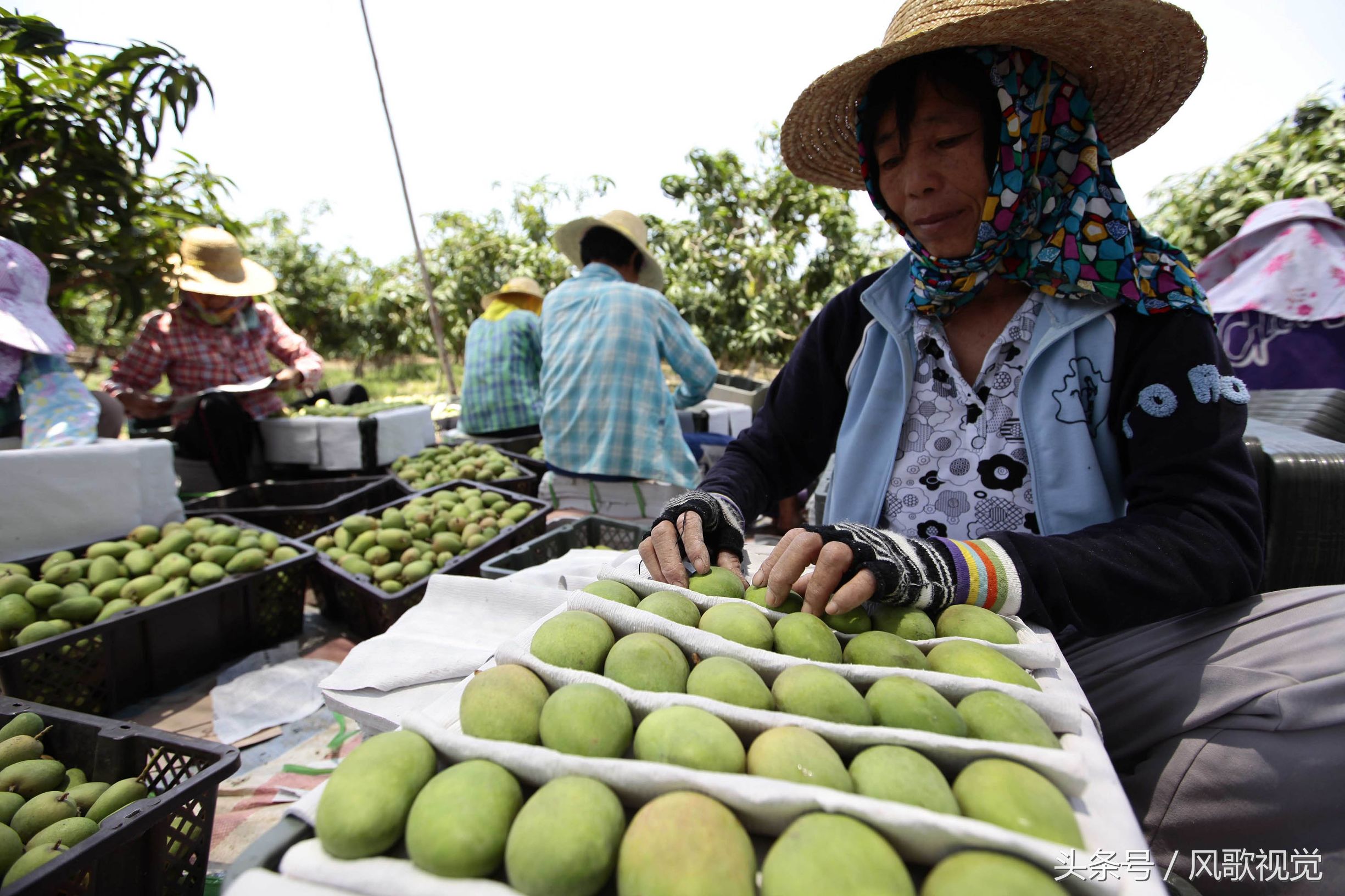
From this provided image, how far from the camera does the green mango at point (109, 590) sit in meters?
2.36

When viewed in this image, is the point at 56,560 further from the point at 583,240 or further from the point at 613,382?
the point at 583,240

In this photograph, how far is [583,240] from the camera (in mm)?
4320

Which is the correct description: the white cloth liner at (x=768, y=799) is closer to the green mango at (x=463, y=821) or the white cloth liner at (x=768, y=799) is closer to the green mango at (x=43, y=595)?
the green mango at (x=463, y=821)

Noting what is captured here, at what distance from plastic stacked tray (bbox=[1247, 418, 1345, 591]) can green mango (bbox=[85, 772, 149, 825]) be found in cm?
296

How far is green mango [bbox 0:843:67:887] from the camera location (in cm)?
117

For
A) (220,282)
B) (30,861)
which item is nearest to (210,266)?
(220,282)

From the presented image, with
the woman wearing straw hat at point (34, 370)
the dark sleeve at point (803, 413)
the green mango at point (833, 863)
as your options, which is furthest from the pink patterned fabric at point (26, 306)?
the green mango at point (833, 863)

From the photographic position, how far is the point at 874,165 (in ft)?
5.77

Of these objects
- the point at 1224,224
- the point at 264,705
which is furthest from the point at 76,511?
the point at 1224,224

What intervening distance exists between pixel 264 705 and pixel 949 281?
107 inches

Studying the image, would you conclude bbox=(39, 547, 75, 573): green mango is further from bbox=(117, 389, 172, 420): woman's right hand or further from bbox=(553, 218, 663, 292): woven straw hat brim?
bbox=(553, 218, 663, 292): woven straw hat brim

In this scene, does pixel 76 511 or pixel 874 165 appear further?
pixel 76 511

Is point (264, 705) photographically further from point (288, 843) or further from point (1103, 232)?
point (1103, 232)

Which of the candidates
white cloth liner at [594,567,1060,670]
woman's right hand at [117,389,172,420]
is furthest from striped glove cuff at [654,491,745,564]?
woman's right hand at [117,389,172,420]
